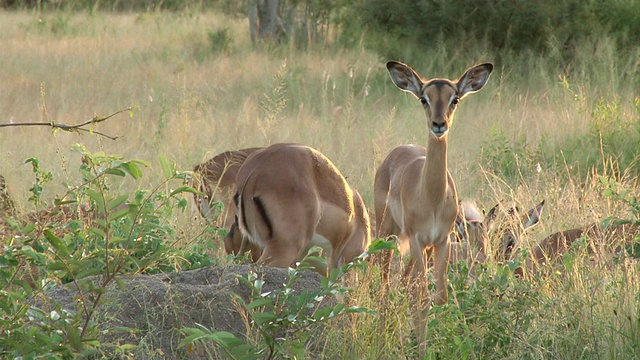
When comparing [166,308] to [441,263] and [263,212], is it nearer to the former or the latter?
[263,212]

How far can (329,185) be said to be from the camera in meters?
4.83

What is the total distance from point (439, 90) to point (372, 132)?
3.70m

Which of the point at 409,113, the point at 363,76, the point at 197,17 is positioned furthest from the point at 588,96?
the point at 197,17

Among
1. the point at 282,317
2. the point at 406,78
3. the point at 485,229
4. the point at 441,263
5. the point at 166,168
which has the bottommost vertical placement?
the point at 441,263

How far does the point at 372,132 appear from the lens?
8.76 m

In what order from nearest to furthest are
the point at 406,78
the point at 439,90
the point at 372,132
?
the point at 439,90 → the point at 406,78 → the point at 372,132

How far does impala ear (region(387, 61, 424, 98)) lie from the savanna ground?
2.76 feet

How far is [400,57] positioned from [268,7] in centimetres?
397

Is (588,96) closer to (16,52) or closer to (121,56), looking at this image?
(121,56)

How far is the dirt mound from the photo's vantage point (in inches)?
137

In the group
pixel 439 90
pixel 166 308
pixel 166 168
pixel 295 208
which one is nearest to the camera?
pixel 166 168

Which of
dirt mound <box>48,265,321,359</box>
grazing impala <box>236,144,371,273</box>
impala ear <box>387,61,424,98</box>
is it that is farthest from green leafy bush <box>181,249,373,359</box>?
impala ear <box>387,61,424,98</box>

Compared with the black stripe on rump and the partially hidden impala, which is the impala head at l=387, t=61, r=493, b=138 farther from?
the black stripe on rump

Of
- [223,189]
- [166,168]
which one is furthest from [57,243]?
[223,189]
